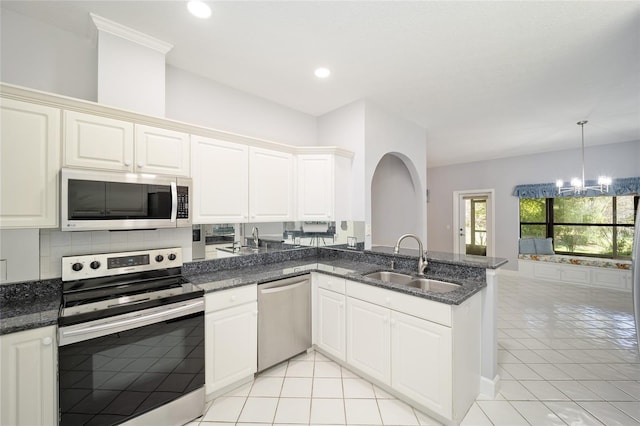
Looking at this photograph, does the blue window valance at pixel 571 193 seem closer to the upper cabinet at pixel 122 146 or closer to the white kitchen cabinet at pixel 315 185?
the white kitchen cabinet at pixel 315 185

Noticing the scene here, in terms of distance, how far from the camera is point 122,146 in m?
1.89

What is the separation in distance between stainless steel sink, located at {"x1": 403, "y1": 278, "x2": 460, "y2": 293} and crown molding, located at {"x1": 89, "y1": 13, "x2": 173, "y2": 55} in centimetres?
292

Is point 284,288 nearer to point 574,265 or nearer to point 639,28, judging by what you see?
point 639,28

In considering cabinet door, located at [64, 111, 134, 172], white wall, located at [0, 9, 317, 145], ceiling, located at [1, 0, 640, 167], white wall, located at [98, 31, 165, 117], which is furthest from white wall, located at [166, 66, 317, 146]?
cabinet door, located at [64, 111, 134, 172]

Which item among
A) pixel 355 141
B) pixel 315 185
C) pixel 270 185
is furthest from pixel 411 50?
pixel 270 185

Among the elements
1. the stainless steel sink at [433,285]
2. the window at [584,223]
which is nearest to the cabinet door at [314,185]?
the stainless steel sink at [433,285]

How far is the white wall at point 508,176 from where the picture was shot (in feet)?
16.5

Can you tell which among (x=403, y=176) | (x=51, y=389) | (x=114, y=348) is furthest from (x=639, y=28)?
(x=51, y=389)

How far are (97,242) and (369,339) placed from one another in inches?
87.8

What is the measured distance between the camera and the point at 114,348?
1543 mm

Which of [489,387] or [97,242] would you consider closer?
[97,242]

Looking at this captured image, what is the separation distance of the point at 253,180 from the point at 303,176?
2.05ft

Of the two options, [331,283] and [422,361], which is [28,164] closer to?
[331,283]

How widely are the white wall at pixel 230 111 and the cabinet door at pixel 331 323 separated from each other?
2.00 m
